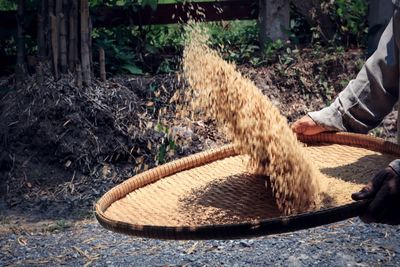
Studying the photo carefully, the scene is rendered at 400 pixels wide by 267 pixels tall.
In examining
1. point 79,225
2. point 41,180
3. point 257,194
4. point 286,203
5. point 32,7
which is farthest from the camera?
point 32,7

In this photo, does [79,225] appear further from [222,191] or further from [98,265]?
[222,191]

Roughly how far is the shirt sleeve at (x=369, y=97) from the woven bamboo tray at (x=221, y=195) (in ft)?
0.23

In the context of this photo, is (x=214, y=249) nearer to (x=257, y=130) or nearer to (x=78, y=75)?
(x=257, y=130)

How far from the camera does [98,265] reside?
3383 mm

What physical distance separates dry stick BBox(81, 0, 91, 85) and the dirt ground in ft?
0.32

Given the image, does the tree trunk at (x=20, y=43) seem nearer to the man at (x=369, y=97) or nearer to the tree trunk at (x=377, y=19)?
the tree trunk at (x=377, y=19)

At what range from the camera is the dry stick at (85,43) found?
465cm

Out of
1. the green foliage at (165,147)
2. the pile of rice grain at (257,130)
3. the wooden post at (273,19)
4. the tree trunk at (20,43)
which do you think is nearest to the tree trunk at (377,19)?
the wooden post at (273,19)

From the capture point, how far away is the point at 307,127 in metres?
2.67

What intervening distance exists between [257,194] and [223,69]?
397mm

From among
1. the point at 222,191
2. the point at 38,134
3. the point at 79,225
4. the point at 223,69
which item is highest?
the point at 223,69

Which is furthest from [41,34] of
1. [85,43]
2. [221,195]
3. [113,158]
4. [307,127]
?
[221,195]

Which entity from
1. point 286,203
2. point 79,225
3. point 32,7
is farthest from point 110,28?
point 286,203

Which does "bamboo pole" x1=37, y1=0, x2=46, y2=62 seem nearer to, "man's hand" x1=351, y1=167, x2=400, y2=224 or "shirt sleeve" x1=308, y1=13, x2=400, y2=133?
"shirt sleeve" x1=308, y1=13, x2=400, y2=133
